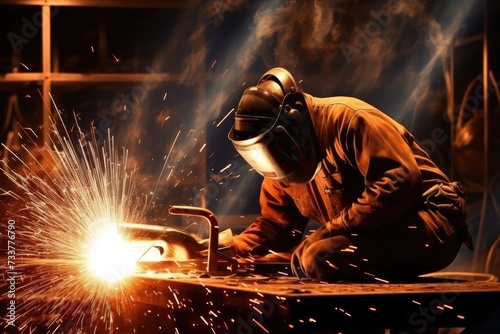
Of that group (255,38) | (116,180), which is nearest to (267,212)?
(116,180)

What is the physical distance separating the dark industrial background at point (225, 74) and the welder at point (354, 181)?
3.15 meters

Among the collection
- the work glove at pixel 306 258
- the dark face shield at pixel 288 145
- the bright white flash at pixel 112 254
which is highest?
the dark face shield at pixel 288 145

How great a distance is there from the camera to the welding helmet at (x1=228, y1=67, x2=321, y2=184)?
4332 mm

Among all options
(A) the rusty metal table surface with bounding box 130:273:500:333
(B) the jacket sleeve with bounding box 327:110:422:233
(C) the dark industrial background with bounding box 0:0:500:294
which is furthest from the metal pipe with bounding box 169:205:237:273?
(C) the dark industrial background with bounding box 0:0:500:294

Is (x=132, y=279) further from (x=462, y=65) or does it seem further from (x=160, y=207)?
(x=462, y=65)

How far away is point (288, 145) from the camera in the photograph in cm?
437

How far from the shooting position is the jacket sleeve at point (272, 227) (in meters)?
5.06

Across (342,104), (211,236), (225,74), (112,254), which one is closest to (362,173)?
(342,104)

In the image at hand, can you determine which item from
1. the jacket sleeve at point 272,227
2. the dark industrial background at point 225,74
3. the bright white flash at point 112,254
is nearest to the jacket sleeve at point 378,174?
the jacket sleeve at point 272,227

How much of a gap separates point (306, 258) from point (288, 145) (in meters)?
0.50

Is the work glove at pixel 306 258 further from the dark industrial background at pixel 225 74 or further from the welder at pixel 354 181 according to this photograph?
the dark industrial background at pixel 225 74

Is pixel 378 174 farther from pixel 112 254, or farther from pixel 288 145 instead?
pixel 112 254

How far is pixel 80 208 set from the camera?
6.18 metres

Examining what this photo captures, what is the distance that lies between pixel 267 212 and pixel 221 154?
2689mm
